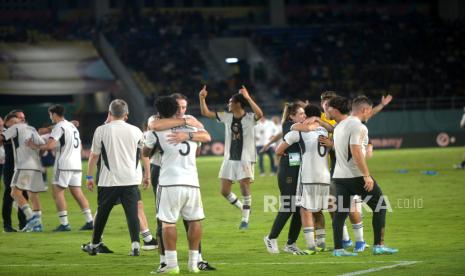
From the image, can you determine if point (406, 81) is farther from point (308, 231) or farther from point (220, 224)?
point (308, 231)

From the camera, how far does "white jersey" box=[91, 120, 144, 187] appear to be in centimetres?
1453

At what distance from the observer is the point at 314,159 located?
1439 centimetres

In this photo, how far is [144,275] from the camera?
41.4 feet

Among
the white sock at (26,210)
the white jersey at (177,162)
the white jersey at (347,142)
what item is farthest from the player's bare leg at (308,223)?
the white sock at (26,210)

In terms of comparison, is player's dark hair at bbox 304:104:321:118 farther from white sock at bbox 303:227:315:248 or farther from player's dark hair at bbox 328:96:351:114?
white sock at bbox 303:227:315:248

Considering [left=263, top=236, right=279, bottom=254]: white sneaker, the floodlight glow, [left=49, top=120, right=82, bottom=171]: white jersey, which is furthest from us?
the floodlight glow

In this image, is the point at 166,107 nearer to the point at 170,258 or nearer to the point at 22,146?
the point at 170,258

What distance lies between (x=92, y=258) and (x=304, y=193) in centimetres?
321

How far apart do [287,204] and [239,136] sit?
4094mm

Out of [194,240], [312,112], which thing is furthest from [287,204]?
[194,240]

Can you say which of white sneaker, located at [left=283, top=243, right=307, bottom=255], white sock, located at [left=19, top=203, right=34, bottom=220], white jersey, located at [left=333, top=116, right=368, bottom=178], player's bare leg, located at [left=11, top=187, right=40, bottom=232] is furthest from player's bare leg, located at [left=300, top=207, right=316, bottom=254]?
white sock, located at [left=19, top=203, right=34, bottom=220]

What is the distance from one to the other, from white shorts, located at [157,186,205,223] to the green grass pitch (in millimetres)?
977

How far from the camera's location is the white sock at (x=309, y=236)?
47.2ft

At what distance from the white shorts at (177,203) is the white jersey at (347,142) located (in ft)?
8.01
